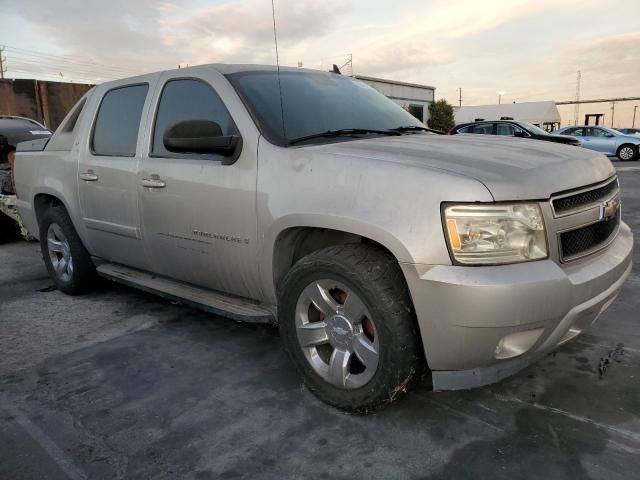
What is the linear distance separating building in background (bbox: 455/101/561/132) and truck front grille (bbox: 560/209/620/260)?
4767 cm

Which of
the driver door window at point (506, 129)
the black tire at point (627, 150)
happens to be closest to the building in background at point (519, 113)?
the black tire at point (627, 150)

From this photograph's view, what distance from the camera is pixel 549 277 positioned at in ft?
6.84

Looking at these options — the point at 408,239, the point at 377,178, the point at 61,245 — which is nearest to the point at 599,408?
the point at 408,239

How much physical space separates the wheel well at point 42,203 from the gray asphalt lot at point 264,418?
1.46m

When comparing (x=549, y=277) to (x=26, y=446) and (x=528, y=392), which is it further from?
(x=26, y=446)

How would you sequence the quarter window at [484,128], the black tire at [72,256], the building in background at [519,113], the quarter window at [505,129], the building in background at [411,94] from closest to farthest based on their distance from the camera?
the black tire at [72,256]
the quarter window at [505,129]
the quarter window at [484,128]
the building in background at [411,94]
the building in background at [519,113]

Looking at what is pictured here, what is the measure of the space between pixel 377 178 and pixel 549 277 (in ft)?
2.64

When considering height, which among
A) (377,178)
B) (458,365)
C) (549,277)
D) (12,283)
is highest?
(377,178)

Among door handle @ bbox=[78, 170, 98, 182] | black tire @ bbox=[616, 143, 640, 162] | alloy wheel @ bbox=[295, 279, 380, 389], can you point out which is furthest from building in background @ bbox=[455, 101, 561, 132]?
alloy wheel @ bbox=[295, 279, 380, 389]

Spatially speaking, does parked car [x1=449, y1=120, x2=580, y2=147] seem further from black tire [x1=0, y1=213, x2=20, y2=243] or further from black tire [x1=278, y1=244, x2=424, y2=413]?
black tire [x1=278, y1=244, x2=424, y2=413]

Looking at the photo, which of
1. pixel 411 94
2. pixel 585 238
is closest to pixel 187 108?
pixel 585 238

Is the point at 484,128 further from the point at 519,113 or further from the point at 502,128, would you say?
the point at 519,113

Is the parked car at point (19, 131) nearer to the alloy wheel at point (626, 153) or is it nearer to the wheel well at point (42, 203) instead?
the wheel well at point (42, 203)

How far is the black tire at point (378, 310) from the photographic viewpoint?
2244 mm
